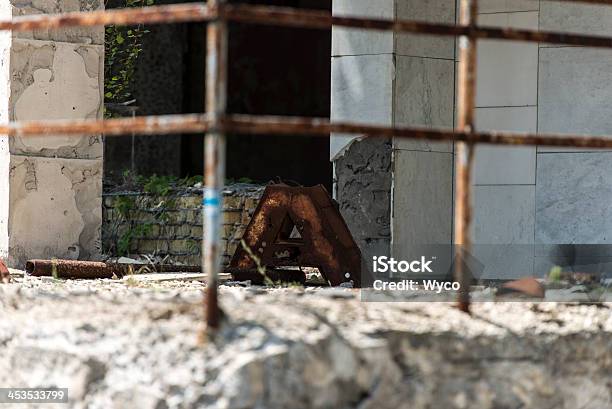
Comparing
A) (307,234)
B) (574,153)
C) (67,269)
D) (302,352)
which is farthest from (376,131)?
(574,153)

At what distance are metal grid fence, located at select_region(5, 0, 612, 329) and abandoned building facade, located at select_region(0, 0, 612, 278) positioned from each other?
3295 mm

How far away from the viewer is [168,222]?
31.0 feet

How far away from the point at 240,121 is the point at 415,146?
4.43 meters

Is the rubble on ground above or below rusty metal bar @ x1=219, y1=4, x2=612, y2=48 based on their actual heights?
below

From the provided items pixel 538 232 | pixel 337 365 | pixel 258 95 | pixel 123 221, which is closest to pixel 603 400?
pixel 337 365

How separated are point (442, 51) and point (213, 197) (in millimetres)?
4583

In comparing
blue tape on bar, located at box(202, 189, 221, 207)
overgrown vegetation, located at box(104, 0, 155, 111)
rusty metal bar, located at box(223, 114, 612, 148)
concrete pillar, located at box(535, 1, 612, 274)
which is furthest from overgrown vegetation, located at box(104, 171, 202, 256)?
blue tape on bar, located at box(202, 189, 221, 207)

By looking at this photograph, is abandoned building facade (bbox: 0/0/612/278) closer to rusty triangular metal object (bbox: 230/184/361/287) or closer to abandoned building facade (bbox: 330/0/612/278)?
abandoned building facade (bbox: 330/0/612/278)

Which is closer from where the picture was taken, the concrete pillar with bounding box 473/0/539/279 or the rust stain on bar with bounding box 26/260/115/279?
the rust stain on bar with bounding box 26/260/115/279

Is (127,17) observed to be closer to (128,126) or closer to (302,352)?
(128,126)

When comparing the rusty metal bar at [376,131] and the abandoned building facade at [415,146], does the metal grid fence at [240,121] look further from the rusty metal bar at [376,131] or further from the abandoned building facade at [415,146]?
the abandoned building facade at [415,146]

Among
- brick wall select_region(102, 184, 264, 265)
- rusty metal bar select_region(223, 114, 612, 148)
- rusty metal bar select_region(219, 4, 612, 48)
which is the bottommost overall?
brick wall select_region(102, 184, 264, 265)

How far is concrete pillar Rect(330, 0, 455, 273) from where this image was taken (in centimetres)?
730

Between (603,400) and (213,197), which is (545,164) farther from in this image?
(213,197)
